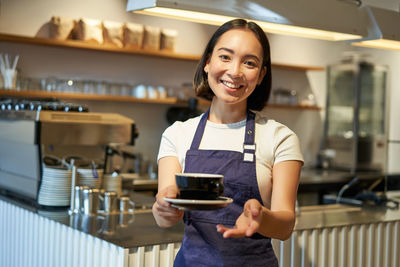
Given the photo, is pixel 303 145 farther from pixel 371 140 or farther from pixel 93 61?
pixel 93 61

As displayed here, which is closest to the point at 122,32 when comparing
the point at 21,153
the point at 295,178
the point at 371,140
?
the point at 21,153

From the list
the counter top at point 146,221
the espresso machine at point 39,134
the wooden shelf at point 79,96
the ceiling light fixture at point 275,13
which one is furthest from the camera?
the wooden shelf at point 79,96

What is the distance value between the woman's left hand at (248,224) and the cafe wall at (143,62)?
8.95ft

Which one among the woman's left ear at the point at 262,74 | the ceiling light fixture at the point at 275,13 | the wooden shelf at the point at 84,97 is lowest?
the wooden shelf at the point at 84,97

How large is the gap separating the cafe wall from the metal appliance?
0.50 ft

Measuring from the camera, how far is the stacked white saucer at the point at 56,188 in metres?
3.06

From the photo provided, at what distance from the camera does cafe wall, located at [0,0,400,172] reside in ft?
16.1

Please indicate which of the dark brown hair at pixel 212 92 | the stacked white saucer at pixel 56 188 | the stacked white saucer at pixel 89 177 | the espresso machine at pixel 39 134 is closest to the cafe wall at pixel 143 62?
the espresso machine at pixel 39 134

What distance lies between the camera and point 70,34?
4.91 m

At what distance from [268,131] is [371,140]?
18.5 ft

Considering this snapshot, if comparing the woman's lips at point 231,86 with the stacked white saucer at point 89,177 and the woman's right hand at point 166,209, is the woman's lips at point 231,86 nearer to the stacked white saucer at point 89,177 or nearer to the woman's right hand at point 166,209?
the woman's right hand at point 166,209

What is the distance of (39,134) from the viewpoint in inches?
123

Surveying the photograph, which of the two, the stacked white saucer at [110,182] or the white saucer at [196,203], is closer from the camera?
the white saucer at [196,203]

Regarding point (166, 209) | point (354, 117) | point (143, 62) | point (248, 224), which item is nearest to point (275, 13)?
point (166, 209)
